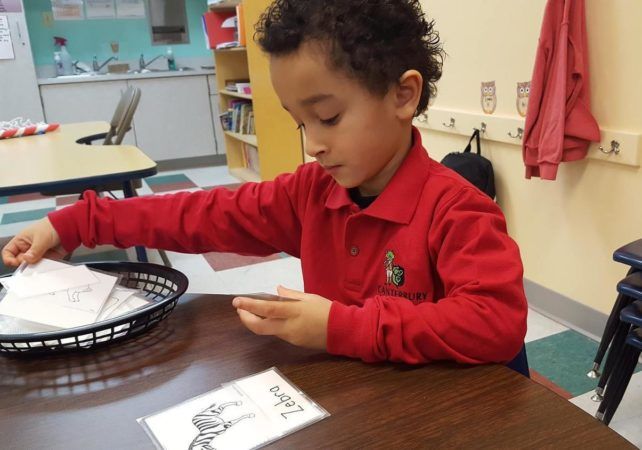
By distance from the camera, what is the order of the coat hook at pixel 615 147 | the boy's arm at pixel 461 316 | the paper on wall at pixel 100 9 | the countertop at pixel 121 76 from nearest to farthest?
the boy's arm at pixel 461 316 < the coat hook at pixel 615 147 < the countertop at pixel 121 76 < the paper on wall at pixel 100 9

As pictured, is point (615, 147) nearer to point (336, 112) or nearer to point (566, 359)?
point (566, 359)

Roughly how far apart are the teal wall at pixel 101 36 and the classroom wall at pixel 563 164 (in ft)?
11.9

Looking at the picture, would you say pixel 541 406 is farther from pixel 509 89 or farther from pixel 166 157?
pixel 166 157

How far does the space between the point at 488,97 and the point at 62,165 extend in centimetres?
152

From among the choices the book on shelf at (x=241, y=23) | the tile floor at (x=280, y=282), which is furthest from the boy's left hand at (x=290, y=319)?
the book on shelf at (x=241, y=23)

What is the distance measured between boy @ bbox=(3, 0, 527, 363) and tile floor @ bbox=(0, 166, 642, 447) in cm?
53

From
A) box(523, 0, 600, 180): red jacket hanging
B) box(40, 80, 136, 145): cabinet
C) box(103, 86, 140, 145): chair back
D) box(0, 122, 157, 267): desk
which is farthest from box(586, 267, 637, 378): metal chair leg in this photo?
box(40, 80, 136, 145): cabinet

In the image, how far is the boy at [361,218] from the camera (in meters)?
0.56

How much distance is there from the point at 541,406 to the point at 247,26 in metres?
3.43

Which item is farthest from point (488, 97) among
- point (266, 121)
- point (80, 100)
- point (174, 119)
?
point (80, 100)

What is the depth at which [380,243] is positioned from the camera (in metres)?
0.74

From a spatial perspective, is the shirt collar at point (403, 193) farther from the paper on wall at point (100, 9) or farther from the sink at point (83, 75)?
the paper on wall at point (100, 9)

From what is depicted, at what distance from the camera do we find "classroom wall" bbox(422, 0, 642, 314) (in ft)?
5.18

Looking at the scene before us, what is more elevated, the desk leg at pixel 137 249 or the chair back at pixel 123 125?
the chair back at pixel 123 125
